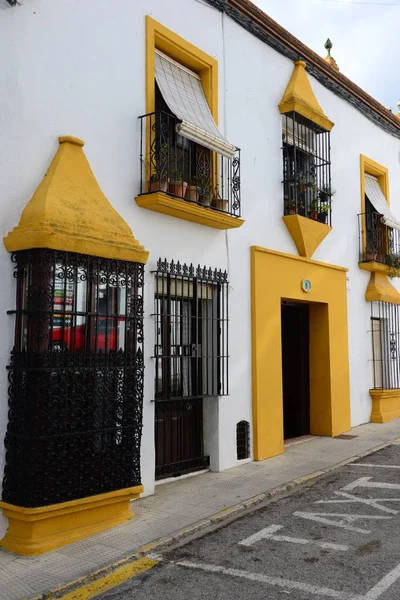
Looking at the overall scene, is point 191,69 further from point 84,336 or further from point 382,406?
point 382,406

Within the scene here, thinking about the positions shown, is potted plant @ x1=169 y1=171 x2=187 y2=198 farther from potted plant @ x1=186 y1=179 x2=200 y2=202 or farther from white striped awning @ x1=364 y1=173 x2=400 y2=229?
white striped awning @ x1=364 y1=173 x2=400 y2=229

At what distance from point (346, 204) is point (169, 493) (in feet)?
23.1

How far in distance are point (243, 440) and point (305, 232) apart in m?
3.53

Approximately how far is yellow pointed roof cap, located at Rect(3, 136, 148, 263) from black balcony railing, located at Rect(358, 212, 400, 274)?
7.08 m

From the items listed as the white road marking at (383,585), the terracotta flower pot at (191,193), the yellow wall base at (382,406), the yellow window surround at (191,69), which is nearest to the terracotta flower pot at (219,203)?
the yellow window surround at (191,69)

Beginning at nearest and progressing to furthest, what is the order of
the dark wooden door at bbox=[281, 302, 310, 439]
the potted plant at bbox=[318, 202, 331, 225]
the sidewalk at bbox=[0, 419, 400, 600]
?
the sidewalk at bbox=[0, 419, 400, 600], the potted plant at bbox=[318, 202, 331, 225], the dark wooden door at bbox=[281, 302, 310, 439]

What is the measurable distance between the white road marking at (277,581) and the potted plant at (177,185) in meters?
4.03

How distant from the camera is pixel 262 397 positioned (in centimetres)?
826

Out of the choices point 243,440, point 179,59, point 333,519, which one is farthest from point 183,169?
point 333,519

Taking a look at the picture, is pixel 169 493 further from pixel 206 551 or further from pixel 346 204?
pixel 346 204

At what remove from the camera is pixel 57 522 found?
495 centimetres

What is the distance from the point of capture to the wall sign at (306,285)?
9.46 metres

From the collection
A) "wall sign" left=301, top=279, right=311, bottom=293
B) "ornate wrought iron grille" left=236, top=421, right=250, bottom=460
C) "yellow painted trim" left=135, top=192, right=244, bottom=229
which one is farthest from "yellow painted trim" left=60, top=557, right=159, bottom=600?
"wall sign" left=301, top=279, right=311, bottom=293

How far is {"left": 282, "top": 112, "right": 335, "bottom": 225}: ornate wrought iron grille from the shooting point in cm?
941
